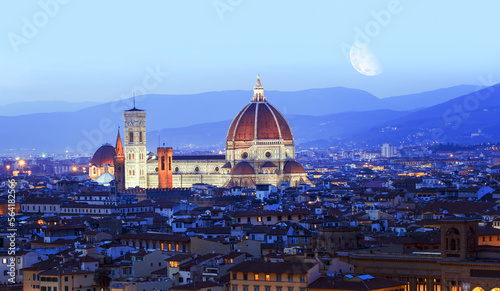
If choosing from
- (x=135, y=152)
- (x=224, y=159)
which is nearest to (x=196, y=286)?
(x=135, y=152)

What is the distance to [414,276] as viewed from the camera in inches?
1898

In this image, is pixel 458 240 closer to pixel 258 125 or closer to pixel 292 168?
pixel 292 168

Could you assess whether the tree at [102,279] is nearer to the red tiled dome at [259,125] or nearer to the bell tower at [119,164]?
the bell tower at [119,164]

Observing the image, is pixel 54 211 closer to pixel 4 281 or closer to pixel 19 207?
pixel 19 207

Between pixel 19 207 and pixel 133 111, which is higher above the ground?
pixel 133 111

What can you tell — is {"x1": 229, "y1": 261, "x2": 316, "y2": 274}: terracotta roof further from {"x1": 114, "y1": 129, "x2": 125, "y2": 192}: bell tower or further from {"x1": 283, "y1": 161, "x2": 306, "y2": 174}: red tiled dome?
{"x1": 283, "y1": 161, "x2": 306, "y2": 174}: red tiled dome

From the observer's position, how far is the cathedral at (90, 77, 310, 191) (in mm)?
153875

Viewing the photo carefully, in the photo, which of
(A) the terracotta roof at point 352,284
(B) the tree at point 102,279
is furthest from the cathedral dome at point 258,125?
(A) the terracotta roof at point 352,284

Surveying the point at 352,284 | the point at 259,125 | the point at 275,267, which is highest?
the point at 259,125

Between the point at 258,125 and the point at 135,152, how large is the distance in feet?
48.8

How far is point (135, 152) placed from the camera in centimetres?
15750

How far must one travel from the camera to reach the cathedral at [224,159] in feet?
505

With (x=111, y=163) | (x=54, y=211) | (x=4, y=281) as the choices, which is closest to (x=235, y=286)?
(x=4, y=281)

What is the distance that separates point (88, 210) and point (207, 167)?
61.3 m
